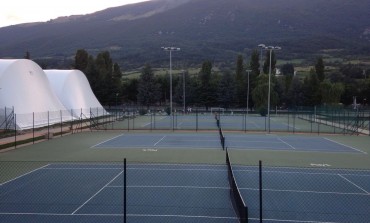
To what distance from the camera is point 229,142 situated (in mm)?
37281

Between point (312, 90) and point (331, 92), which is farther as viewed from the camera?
point (312, 90)

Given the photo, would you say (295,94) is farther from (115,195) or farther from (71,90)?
(115,195)

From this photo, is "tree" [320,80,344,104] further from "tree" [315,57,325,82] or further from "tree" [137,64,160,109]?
"tree" [137,64,160,109]

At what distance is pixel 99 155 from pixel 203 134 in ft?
56.2

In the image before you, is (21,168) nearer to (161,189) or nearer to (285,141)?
(161,189)

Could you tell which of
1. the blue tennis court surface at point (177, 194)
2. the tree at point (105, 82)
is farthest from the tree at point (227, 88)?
the blue tennis court surface at point (177, 194)

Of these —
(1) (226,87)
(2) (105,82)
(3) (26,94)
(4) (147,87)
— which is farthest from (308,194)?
(4) (147,87)

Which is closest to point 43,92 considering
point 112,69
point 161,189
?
point 161,189

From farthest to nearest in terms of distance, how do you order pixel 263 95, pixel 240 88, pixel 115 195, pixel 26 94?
pixel 240 88, pixel 263 95, pixel 26 94, pixel 115 195

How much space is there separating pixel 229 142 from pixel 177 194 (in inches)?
811

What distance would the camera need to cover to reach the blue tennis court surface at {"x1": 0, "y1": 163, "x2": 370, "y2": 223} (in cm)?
1405

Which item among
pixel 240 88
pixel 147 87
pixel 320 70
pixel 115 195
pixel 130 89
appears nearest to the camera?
pixel 115 195

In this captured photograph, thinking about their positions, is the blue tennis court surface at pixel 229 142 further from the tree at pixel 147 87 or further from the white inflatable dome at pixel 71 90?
the tree at pixel 147 87

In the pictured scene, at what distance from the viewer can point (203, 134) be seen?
44.1 m
